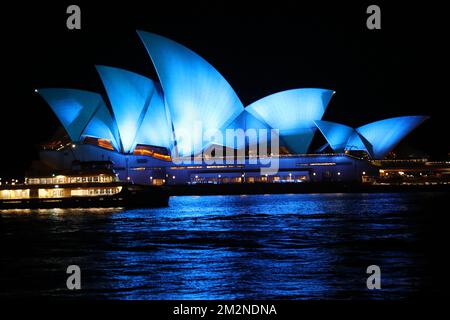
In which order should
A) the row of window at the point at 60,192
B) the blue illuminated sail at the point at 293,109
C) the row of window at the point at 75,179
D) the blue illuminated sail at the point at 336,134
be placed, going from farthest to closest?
the blue illuminated sail at the point at 336,134, the blue illuminated sail at the point at 293,109, the row of window at the point at 75,179, the row of window at the point at 60,192

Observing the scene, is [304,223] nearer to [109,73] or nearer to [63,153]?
[109,73]

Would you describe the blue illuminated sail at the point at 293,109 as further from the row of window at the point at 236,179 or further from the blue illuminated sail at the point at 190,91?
the row of window at the point at 236,179

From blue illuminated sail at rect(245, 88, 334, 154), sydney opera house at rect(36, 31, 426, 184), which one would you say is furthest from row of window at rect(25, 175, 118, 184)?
blue illuminated sail at rect(245, 88, 334, 154)

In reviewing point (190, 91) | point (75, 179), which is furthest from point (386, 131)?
point (75, 179)

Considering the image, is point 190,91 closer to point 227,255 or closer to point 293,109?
point 293,109

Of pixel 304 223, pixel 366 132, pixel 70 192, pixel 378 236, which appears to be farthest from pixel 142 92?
pixel 378 236

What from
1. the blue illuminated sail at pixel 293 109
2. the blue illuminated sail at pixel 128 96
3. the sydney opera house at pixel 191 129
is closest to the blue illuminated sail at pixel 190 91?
the sydney opera house at pixel 191 129
